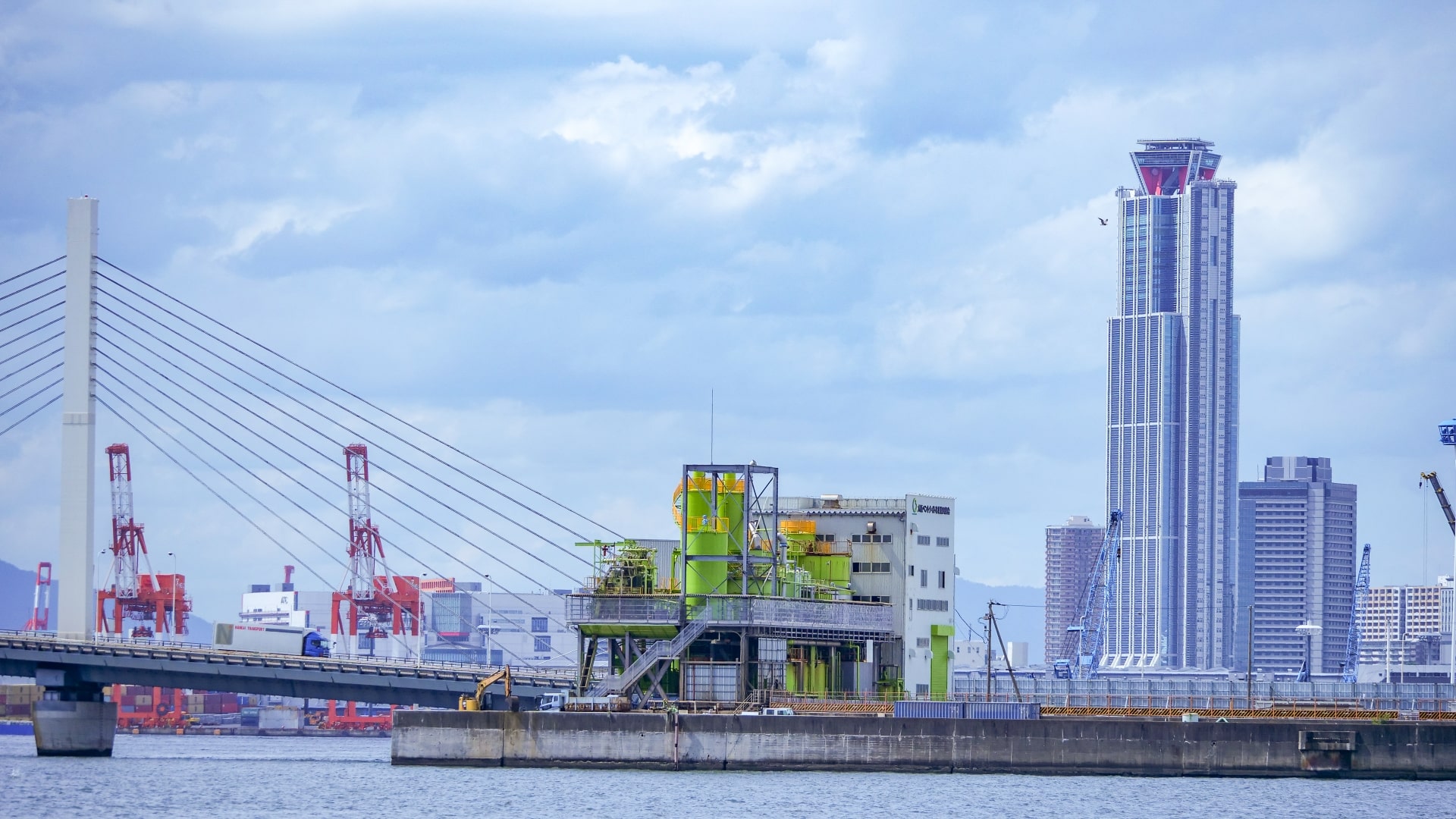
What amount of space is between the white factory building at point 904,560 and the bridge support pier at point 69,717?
43.1 m

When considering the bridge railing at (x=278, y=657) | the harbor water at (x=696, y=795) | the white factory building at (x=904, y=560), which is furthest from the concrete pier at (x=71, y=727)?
the white factory building at (x=904, y=560)

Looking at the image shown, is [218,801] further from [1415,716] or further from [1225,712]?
[1415,716]

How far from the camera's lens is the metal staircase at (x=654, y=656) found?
104 meters

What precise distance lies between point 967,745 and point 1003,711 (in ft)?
8.49

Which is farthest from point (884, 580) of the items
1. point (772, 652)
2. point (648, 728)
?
point (648, 728)

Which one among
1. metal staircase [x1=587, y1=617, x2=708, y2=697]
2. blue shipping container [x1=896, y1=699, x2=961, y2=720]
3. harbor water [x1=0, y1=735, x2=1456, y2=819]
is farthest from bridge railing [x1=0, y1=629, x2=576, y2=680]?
blue shipping container [x1=896, y1=699, x2=961, y2=720]

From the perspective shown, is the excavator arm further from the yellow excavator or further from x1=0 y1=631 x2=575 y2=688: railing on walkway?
x1=0 y1=631 x2=575 y2=688: railing on walkway

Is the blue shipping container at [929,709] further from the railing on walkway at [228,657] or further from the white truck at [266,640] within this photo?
the white truck at [266,640]

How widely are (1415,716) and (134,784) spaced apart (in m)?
57.2

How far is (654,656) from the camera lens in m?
104

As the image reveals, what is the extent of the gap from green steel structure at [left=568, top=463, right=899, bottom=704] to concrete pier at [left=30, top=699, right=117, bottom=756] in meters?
36.5

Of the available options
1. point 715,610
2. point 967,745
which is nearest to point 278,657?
point 715,610

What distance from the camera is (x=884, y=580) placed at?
115125 mm

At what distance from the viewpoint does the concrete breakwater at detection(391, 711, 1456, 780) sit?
95312 millimetres
